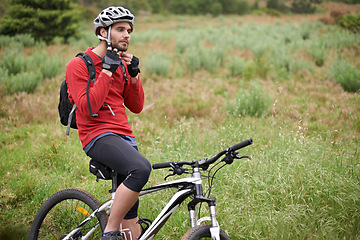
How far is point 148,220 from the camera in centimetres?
286

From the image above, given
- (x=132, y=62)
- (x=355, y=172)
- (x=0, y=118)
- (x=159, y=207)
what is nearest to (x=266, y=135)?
(x=355, y=172)

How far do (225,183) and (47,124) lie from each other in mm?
4527

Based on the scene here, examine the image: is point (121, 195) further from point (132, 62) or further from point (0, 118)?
point (0, 118)

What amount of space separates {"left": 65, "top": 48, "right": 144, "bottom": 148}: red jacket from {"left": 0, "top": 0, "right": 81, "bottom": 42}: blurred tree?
1416 cm

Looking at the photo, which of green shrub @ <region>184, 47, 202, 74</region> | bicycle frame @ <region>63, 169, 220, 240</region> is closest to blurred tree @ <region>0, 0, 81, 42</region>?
green shrub @ <region>184, 47, 202, 74</region>

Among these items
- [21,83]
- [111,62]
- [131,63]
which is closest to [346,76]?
[131,63]

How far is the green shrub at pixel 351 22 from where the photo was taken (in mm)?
14398

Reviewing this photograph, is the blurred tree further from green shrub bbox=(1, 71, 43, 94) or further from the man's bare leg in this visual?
the man's bare leg

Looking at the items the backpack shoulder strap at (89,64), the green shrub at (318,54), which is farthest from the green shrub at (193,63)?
the backpack shoulder strap at (89,64)

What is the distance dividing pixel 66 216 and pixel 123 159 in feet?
5.10

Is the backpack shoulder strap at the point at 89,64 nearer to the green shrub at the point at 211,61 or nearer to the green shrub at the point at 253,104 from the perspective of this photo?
the green shrub at the point at 253,104

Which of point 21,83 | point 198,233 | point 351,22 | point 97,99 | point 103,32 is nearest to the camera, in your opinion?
point 198,233

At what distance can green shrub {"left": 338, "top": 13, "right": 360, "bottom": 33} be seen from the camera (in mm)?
14398

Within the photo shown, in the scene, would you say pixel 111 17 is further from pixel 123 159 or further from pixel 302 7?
pixel 302 7
